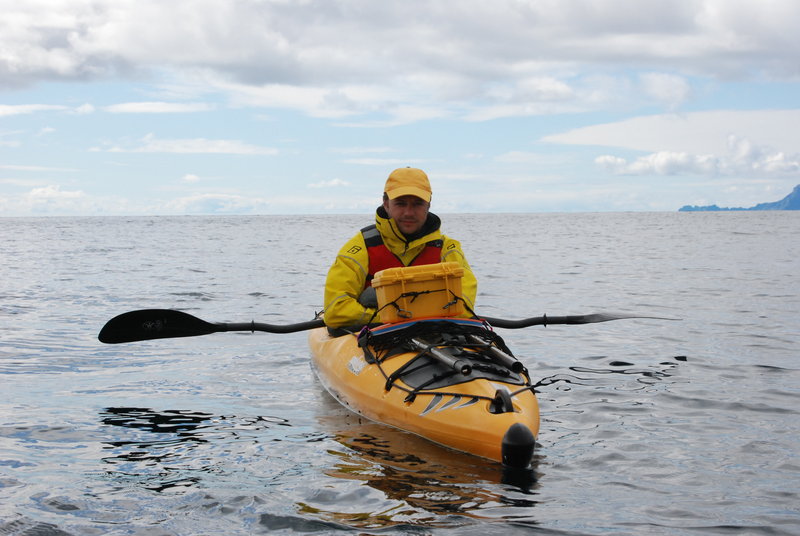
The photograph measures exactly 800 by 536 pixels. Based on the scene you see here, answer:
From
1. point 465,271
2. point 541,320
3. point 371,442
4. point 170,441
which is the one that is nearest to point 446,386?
point 371,442

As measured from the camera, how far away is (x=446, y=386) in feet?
21.0

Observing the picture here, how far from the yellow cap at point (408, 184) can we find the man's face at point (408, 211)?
0.36ft

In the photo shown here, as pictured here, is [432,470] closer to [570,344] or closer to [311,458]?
[311,458]

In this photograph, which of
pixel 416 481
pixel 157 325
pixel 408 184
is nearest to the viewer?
pixel 416 481

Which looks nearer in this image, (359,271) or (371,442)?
(371,442)

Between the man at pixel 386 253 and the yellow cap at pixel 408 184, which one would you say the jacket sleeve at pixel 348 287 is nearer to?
the man at pixel 386 253

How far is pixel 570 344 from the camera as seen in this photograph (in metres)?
11.9

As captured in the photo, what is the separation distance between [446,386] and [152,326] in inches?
182

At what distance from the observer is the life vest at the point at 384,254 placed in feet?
25.7

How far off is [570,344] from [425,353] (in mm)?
5592

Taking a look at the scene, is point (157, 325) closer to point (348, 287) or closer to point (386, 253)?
point (348, 287)

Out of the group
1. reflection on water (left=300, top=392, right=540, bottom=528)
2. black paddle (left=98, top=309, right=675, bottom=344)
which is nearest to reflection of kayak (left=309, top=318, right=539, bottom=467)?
reflection on water (left=300, top=392, right=540, bottom=528)

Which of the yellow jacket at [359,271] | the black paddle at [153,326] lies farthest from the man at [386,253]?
the black paddle at [153,326]

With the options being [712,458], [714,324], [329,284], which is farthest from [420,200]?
[714,324]
